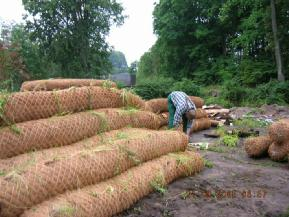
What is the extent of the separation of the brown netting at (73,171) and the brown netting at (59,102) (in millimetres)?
811

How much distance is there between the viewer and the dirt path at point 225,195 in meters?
4.54

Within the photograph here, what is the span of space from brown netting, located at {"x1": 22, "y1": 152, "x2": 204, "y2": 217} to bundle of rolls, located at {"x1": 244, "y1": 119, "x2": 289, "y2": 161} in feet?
6.28

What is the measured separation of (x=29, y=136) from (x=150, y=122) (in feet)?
7.81

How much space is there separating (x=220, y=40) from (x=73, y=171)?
111ft

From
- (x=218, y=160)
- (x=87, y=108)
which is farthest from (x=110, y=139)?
(x=218, y=160)

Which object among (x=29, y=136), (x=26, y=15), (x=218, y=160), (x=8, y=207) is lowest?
(x=218, y=160)

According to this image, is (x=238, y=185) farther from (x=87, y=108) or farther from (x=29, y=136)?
(x=29, y=136)

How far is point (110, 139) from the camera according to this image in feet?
17.5

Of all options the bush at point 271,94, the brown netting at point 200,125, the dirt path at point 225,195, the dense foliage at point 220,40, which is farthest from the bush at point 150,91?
the dirt path at point 225,195

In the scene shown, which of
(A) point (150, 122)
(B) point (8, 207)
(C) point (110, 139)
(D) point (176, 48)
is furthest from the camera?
(D) point (176, 48)

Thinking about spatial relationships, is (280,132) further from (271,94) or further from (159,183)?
(271,94)

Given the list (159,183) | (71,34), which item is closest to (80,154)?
(159,183)

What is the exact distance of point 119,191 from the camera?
4.39 metres

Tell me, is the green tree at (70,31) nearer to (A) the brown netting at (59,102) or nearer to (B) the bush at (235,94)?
(B) the bush at (235,94)
